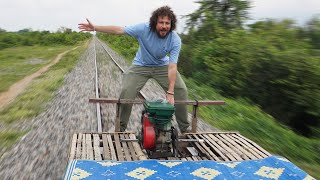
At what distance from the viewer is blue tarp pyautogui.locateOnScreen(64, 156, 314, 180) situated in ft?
11.6

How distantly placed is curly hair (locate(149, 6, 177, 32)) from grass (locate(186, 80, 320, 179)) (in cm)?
246

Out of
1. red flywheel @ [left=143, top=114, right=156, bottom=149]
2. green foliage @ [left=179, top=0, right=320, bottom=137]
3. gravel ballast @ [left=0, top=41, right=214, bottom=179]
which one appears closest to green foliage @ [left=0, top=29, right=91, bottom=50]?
gravel ballast @ [left=0, top=41, right=214, bottom=179]

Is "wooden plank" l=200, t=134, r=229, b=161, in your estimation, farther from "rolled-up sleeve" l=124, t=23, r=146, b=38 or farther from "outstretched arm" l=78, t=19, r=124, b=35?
"outstretched arm" l=78, t=19, r=124, b=35

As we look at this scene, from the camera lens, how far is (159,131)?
13.5 ft

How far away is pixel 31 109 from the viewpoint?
8203 mm

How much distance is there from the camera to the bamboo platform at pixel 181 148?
417 centimetres

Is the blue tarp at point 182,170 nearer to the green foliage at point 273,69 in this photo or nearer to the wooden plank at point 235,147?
the wooden plank at point 235,147

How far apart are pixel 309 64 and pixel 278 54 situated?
0.89 meters

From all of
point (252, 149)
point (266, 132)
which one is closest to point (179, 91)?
point (252, 149)

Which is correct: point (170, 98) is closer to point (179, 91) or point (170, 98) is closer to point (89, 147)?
point (179, 91)

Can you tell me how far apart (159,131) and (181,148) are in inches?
33.0

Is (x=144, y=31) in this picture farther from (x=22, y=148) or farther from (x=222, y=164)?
(x=22, y=148)

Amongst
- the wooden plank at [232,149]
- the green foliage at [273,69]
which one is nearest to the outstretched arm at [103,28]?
the wooden plank at [232,149]

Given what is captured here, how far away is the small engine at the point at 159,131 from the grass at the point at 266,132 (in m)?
1.86
